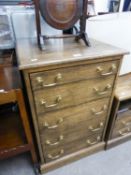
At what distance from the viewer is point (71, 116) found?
1.00m

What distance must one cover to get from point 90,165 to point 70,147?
273 mm

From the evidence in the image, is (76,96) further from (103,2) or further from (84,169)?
(103,2)

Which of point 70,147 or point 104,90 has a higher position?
point 104,90

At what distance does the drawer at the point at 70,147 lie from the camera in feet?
3.77

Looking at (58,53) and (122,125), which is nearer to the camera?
(58,53)

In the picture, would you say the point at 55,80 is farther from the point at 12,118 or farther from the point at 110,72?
the point at 12,118

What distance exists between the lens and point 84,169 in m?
1.26

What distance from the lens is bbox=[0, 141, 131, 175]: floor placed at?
4.06 feet

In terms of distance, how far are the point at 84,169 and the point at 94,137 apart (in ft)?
0.95

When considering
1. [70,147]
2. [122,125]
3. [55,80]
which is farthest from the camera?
[122,125]

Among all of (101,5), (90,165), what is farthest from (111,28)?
(90,165)

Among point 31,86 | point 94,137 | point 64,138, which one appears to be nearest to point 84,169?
point 94,137

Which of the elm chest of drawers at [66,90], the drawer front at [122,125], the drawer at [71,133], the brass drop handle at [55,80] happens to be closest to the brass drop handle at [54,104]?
the elm chest of drawers at [66,90]

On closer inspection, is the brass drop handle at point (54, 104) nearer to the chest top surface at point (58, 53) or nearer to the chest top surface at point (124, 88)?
the chest top surface at point (58, 53)
